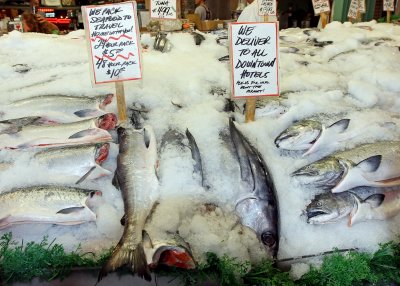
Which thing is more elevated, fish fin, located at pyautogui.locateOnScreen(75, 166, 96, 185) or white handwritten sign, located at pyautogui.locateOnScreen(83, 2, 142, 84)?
white handwritten sign, located at pyautogui.locateOnScreen(83, 2, 142, 84)

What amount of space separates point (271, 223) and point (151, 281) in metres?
0.53

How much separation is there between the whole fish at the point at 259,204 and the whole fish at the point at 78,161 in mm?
655

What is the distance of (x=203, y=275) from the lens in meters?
1.39

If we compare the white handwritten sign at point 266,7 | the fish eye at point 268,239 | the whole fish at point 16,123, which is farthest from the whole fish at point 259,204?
the white handwritten sign at point 266,7

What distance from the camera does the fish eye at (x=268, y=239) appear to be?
1555 millimetres

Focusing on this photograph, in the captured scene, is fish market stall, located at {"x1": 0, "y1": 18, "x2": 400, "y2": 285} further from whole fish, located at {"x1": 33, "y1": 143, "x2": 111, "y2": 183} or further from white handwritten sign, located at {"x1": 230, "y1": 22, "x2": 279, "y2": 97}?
white handwritten sign, located at {"x1": 230, "y1": 22, "x2": 279, "y2": 97}

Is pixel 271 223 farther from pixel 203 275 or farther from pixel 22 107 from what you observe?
pixel 22 107

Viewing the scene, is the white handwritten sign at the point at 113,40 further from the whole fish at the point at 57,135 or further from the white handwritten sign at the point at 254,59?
the white handwritten sign at the point at 254,59

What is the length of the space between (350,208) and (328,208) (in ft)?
0.32

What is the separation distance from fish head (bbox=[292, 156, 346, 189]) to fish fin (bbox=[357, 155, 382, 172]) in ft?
0.26

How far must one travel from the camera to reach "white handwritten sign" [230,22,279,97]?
191 centimetres

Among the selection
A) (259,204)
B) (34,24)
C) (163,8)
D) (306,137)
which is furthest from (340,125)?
(34,24)

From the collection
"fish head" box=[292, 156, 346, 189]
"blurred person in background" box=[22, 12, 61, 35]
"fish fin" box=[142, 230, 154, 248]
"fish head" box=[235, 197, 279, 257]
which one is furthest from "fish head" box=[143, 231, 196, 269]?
"blurred person in background" box=[22, 12, 61, 35]

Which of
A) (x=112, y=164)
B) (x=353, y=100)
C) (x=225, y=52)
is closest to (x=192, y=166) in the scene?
(x=112, y=164)
